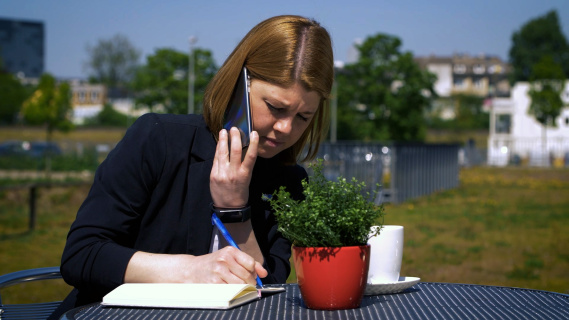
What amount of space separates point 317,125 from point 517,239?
11014 mm

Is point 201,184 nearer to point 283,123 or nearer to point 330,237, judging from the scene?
point 283,123

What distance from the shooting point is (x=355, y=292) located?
1885mm

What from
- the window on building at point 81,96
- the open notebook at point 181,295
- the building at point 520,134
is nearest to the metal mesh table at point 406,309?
the open notebook at point 181,295

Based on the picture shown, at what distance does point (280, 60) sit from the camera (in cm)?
223

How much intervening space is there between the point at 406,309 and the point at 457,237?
1142cm

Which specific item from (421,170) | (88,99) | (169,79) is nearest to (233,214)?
(421,170)

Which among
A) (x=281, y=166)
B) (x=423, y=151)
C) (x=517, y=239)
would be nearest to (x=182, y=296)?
(x=281, y=166)

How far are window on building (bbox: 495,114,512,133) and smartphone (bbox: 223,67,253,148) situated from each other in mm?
69648

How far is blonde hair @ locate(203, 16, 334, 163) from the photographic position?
7.30ft

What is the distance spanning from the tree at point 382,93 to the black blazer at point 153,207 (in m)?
37.1

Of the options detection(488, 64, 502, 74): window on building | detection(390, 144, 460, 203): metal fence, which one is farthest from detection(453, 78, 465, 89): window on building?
detection(390, 144, 460, 203): metal fence

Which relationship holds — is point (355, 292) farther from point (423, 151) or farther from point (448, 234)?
point (423, 151)

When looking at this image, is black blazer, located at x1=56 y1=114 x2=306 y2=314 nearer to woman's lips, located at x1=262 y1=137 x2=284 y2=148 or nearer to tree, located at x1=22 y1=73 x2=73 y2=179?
woman's lips, located at x1=262 y1=137 x2=284 y2=148

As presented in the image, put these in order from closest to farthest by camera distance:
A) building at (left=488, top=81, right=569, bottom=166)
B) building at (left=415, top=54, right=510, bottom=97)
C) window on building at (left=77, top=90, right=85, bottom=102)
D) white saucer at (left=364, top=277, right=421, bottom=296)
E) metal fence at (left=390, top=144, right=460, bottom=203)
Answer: white saucer at (left=364, top=277, right=421, bottom=296), metal fence at (left=390, top=144, right=460, bottom=203), building at (left=488, top=81, right=569, bottom=166), window on building at (left=77, top=90, right=85, bottom=102), building at (left=415, top=54, right=510, bottom=97)
